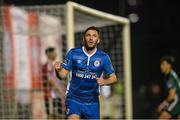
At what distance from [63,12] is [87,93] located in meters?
5.22

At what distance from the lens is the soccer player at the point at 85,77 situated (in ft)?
33.7

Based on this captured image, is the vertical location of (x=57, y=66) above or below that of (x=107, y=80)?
above

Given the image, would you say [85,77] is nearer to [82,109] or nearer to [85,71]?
[85,71]

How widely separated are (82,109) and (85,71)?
52 cm

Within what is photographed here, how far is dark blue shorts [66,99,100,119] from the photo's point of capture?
405 inches

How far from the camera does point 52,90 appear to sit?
14156 mm

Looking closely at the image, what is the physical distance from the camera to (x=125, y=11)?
20.5 m

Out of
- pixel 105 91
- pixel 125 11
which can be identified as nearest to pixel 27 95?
pixel 105 91

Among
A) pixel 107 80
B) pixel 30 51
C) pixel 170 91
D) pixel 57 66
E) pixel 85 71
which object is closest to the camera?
pixel 57 66

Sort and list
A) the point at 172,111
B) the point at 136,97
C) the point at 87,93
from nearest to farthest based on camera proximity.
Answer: the point at 87,93
the point at 172,111
the point at 136,97

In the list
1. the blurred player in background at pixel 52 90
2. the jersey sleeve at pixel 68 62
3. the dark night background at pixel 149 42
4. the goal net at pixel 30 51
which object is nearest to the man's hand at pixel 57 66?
the jersey sleeve at pixel 68 62

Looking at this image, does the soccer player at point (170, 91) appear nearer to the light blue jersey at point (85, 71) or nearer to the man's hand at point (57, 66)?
the light blue jersey at point (85, 71)

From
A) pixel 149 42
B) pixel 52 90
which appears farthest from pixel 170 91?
pixel 149 42

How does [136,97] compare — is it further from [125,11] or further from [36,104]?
[36,104]
